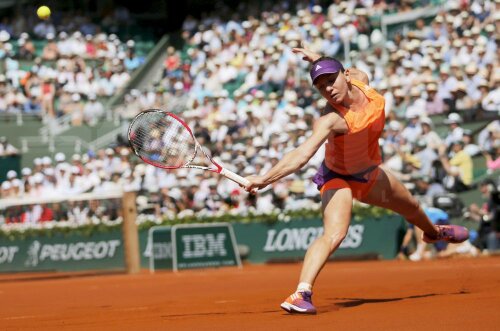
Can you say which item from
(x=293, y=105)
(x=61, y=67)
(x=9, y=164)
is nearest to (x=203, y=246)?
(x=293, y=105)

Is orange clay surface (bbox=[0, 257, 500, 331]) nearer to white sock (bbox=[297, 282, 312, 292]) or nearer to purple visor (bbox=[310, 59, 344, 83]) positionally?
white sock (bbox=[297, 282, 312, 292])

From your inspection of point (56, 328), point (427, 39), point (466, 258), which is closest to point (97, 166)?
point (427, 39)

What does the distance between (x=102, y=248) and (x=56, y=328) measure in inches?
482

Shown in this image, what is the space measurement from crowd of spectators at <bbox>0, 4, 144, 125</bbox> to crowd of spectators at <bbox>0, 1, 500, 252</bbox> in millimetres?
1217

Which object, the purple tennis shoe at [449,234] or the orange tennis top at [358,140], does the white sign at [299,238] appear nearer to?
the purple tennis shoe at [449,234]

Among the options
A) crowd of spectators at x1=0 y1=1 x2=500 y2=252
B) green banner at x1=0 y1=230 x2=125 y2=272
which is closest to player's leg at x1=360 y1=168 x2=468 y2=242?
crowd of spectators at x1=0 y1=1 x2=500 y2=252

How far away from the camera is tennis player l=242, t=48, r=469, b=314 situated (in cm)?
821

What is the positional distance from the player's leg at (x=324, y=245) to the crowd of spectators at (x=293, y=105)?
30.9 feet

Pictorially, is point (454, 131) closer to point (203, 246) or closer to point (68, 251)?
point (203, 246)

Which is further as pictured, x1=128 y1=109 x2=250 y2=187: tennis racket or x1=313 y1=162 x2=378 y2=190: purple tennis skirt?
x1=128 y1=109 x2=250 y2=187: tennis racket

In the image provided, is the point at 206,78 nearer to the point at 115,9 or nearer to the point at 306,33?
the point at 306,33

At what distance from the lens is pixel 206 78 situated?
25.7 meters

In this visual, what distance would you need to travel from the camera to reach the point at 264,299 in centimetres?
1052

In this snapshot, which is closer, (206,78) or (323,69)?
(323,69)
